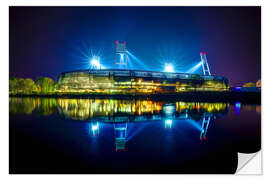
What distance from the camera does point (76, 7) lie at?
6719mm

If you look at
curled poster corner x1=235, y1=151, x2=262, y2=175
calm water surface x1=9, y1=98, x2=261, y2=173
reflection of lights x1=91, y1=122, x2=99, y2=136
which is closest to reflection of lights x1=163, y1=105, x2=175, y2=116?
calm water surface x1=9, y1=98, x2=261, y2=173

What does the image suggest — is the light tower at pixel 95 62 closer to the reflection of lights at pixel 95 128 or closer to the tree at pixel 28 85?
the tree at pixel 28 85

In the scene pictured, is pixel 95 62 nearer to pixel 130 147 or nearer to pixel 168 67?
pixel 168 67

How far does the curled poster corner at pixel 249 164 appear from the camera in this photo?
14.3ft

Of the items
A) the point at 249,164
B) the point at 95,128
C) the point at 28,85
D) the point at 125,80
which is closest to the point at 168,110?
the point at 95,128

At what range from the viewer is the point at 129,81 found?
42.9 metres

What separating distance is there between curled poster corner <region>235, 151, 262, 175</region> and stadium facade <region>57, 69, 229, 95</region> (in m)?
34.5

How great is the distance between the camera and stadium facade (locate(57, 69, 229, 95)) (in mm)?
41969

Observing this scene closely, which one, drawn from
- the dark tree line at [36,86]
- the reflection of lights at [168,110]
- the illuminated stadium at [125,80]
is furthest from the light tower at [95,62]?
the reflection of lights at [168,110]

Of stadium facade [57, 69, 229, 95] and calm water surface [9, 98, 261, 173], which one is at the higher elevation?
stadium facade [57, 69, 229, 95]

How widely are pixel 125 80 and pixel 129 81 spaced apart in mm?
1130

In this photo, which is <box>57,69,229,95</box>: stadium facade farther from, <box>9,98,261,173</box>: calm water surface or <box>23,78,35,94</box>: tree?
<box>9,98,261,173</box>: calm water surface

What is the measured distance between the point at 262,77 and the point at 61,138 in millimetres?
7425
